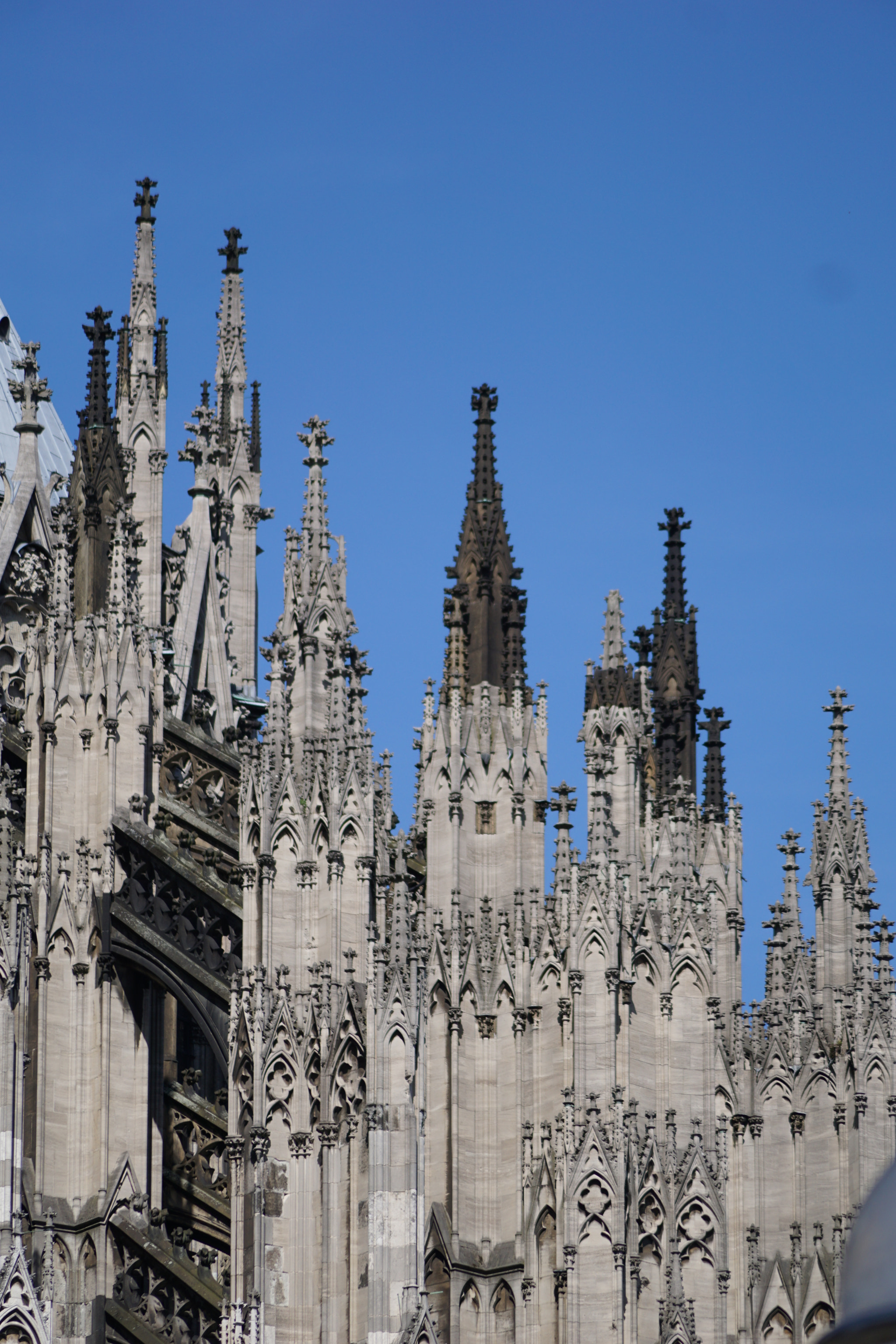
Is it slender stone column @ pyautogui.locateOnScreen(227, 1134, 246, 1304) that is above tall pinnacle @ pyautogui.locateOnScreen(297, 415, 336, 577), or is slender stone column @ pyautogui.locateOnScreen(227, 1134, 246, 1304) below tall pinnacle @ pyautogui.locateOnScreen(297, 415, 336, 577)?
below

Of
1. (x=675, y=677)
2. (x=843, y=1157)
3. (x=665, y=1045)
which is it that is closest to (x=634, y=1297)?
(x=665, y=1045)

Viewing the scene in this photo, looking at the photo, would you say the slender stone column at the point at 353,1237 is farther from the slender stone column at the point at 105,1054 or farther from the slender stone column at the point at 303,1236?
the slender stone column at the point at 105,1054

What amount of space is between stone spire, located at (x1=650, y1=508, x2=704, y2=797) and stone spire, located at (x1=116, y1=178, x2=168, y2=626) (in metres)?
7.34

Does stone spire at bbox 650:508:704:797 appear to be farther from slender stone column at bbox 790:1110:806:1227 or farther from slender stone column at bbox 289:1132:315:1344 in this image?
slender stone column at bbox 289:1132:315:1344

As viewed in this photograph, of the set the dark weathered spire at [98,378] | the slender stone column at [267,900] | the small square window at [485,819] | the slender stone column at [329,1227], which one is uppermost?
the dark weathered spire at [98,378]

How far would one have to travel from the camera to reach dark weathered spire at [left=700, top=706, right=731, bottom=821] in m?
32.1

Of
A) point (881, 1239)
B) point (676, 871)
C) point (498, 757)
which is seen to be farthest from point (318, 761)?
point (881, 1239)

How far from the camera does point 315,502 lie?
26750mm

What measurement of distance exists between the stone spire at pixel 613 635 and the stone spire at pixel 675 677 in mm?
1711

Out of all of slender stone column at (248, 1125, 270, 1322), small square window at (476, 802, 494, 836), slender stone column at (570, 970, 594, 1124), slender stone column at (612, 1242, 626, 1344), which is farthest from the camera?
small square window at (476, 802, 494, 836)

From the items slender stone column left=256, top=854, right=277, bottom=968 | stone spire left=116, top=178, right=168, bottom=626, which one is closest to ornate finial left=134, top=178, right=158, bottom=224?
stone spire left=116, top=178, right=168, bottom=626

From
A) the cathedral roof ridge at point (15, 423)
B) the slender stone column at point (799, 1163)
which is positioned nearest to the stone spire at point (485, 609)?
the slender stone column at point (799, 1163)

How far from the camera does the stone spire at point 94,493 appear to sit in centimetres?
2998

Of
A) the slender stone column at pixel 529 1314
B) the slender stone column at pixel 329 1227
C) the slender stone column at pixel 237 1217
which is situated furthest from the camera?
the slender stone column at pixel 529 1314
